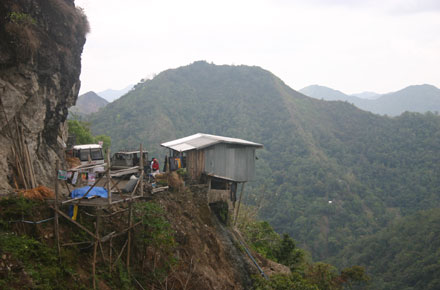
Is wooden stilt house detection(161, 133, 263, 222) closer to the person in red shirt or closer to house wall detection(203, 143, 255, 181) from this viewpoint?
house wall detection(203, 143, 255, 181)

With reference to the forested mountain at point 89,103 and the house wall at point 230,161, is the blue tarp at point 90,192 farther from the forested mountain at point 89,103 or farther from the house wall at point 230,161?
the forested mountain at point 89,103

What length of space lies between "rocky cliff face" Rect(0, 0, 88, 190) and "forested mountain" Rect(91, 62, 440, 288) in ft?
133

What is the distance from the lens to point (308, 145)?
258 feet

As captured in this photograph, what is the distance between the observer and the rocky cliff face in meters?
11.8

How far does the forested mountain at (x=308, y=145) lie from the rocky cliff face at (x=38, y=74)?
40.6 metres

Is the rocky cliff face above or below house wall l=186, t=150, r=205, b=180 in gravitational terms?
above

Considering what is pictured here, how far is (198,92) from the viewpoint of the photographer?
111250 mm

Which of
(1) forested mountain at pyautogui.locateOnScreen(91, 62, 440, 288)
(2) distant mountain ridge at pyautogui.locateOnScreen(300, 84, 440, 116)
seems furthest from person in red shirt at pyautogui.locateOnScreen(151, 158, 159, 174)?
(2) distant mountain ridge at pyautogui.locateOnScreen(300, 84, 440, 116)

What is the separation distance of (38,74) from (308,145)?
235 ft

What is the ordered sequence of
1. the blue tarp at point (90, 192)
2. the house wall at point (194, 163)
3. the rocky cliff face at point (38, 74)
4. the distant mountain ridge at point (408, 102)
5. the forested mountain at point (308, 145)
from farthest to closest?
the distant mountain ridge at point (408, 102) → the forested mountain at point (308, 145) → the house wall at point (194, 163) → the rocky cliff face at point (38, 74) → the blue tarp at point (90, 192)

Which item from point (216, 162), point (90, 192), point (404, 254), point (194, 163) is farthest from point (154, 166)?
point (404, 254)

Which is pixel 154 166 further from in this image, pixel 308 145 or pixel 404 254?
pixel 308 145

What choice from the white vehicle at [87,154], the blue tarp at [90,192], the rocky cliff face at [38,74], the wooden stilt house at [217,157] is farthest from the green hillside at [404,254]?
the rocky cliff face at [38,74]

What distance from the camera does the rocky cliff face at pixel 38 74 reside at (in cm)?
1180
